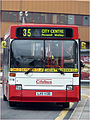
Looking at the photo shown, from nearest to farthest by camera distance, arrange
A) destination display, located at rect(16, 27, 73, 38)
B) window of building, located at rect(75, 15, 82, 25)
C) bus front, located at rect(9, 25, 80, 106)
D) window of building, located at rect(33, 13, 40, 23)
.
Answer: bus front, located at rect(9, 25, 80, 106), destination display, located at rect(16, 27, 73, 38), window of building, located at rect(33, 13, 40, 23), window of building, located at rect(75, 15, 82, 25)

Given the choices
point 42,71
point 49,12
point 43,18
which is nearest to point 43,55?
point 42,71

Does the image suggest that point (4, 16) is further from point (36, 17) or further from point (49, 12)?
point (49, 12)

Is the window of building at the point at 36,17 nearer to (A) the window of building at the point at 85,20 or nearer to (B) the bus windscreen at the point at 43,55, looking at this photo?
(A) the window of building at the point at 85,20

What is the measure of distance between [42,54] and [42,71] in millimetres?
573

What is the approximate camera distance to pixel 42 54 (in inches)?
539

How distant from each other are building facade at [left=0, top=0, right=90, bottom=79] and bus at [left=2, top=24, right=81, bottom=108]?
38.1 m

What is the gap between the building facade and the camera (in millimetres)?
52375

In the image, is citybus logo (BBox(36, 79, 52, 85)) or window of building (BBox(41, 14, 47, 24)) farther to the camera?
window of building (BBox(41, 14, 47, 24))

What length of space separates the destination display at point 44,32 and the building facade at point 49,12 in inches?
1490

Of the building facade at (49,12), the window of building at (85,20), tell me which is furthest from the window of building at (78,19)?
the window of building at (85,20)

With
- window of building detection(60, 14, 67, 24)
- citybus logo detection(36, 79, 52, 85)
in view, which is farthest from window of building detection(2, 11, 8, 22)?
citybus logo detection(36, 79, 52, 85)

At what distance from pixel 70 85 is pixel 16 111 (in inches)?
77.8

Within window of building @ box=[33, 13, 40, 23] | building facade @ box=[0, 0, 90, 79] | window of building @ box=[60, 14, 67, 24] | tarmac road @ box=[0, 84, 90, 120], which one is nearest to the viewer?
tarmac road @ box=[0, 84, 90, 120]

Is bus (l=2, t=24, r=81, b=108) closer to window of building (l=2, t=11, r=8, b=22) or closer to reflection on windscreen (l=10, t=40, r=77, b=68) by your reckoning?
reflection on windscreen (l=10, t=40, r=77, b=68)
